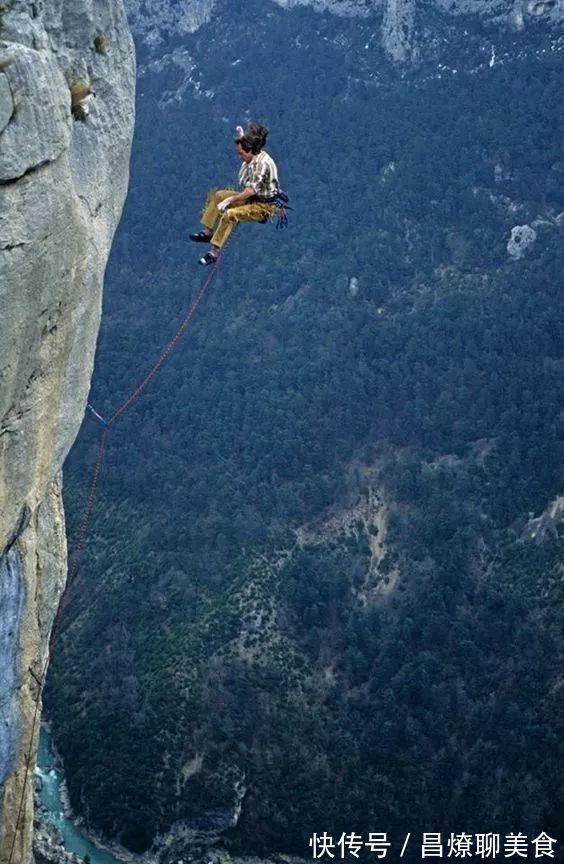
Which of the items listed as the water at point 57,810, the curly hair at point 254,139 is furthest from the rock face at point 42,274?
the water at point 57,810

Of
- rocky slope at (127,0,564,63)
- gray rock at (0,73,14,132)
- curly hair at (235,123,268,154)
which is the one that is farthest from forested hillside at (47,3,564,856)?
gray rock at (0,73,14,132)

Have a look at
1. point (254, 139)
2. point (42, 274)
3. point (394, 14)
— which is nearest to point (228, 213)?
point (254, 139)

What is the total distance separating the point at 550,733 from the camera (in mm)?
36406

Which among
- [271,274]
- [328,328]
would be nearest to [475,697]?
[328,328]

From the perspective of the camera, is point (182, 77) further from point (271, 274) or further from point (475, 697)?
point (475, 697)

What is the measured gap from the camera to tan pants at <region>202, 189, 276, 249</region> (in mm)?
16562

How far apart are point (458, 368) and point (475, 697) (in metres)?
11.3

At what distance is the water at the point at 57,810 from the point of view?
36734 millimetres

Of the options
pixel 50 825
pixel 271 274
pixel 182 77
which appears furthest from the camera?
pixel 182 77

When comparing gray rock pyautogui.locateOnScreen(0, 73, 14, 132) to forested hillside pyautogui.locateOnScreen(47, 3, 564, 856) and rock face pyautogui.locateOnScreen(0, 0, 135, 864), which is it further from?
forested hillside pyautogui.locateOnScreen(47, 3, 564, 856)

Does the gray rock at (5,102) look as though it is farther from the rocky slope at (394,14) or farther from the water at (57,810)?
the rocky slope at (394,14)

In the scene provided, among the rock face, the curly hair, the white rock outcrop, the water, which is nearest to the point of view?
the rock face

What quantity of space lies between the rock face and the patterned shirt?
154 cm

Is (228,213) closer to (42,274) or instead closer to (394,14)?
(42,274)
